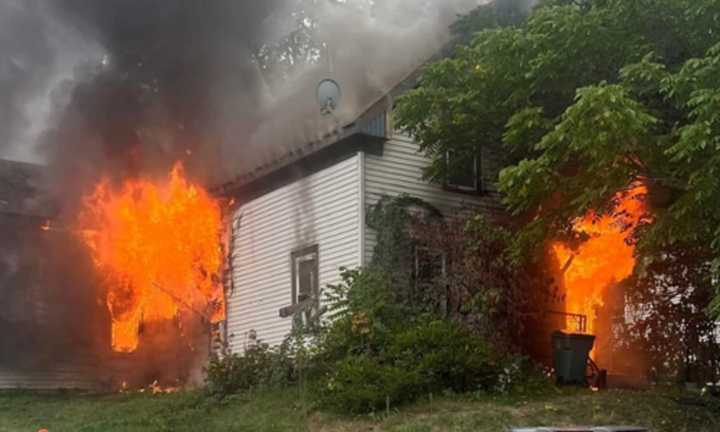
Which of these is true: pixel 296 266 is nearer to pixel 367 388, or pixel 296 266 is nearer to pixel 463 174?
pixel 463 174

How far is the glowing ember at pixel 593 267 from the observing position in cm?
1559

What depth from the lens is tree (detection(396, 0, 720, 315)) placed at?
1023 cm

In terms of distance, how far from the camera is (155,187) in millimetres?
18516

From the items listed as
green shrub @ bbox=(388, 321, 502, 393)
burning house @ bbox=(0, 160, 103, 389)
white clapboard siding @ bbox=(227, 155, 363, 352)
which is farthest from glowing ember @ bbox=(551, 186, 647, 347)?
burning house @ bbox=(0, 160, 103, 389)

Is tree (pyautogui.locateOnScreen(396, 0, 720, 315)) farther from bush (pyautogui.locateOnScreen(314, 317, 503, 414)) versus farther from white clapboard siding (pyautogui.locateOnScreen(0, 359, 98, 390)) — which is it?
white clapboard siding (pyautogui.locateOnScreen(0, 359, 98, 390))

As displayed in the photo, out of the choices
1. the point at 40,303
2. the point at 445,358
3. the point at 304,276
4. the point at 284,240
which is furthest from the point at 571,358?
the point at 40,303

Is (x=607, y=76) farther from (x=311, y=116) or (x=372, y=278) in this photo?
(x=311, y=116)

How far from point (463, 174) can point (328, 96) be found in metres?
3.12

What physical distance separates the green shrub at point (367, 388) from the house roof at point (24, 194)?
982cm

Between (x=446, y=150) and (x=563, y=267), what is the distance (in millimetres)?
3367

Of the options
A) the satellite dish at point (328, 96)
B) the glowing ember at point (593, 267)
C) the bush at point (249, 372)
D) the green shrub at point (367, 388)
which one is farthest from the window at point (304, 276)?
the glowing ember at point (593, 267)

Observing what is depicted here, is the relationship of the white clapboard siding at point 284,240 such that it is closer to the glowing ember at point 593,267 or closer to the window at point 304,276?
the window at point 304,276

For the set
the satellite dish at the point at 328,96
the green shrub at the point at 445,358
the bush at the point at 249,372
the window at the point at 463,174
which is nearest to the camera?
the green shrub at the point at 445,358

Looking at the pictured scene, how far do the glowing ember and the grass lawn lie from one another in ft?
10.7
